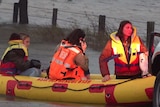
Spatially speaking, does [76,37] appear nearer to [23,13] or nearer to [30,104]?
[30,104]

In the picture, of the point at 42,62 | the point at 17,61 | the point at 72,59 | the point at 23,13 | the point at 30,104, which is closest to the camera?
the point at 30,104

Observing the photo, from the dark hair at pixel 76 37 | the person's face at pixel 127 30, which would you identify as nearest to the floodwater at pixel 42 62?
the dark hair at pixel 76 37

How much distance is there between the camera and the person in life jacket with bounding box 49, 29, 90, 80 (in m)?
10.8

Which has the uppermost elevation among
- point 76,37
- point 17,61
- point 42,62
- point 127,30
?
point 127,30

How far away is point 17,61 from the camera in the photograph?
11.3 m

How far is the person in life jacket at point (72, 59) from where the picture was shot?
10766mm

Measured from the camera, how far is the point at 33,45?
20438mm

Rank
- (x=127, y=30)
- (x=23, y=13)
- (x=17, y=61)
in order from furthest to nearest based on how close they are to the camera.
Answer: (x=23, y=13)
(x=17, y=61)
(x=127, y=30)

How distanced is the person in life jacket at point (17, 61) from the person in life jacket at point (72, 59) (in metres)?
0.71

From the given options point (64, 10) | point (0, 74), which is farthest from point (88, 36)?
point (64, 10)

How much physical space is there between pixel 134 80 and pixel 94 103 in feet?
2.51

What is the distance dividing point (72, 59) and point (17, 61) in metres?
1.09

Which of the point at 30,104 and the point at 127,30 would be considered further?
the point at 127,30

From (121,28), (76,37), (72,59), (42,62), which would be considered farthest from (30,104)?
(42,62)
